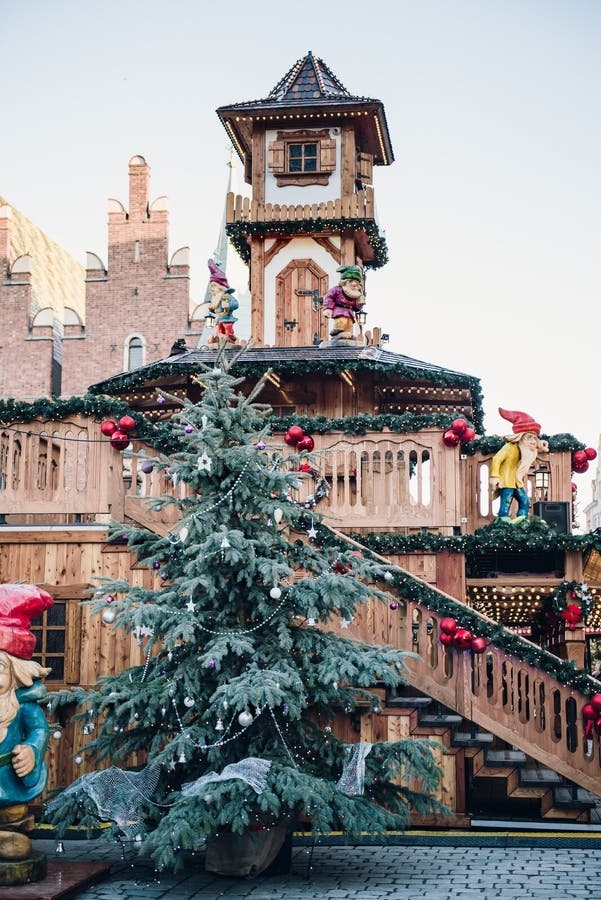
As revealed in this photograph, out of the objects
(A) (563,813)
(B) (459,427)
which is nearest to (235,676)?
(A) (563,813)

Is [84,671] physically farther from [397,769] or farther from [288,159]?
[288,159]

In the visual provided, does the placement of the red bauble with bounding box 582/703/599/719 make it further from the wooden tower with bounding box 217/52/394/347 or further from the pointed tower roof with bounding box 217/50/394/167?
the pointed tower roof with bounding box 217/50/394/167

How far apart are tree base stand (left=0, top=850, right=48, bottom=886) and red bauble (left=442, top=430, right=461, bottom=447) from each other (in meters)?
7.92

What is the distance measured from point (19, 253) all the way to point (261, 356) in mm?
20908

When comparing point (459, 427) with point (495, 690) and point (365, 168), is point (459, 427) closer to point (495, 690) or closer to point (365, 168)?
point (495, 690)

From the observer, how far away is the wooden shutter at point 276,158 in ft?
86.2

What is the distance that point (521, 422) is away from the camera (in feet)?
57.4

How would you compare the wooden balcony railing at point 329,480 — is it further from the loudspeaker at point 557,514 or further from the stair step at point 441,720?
the stair step at point 441,720

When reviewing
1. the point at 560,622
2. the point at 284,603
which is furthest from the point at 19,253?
the point at 284,603

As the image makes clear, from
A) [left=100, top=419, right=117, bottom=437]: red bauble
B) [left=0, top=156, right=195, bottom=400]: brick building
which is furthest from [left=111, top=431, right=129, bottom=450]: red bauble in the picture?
[left=0, top=156, right=195, bottom=400]: brick building

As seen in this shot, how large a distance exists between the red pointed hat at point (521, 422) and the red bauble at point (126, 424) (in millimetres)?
5524

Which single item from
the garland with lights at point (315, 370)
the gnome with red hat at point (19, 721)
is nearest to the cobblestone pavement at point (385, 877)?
the gnome with red hat at point (19, 721)

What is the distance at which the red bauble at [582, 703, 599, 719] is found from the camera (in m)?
14.0

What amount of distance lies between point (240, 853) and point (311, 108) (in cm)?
1829
